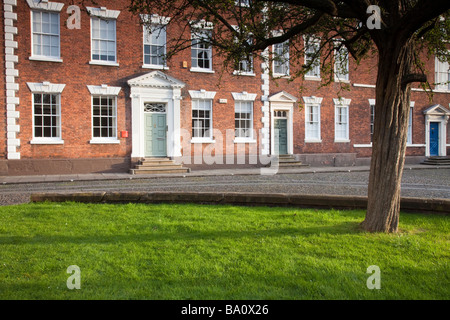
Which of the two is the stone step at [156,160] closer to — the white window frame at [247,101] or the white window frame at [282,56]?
the white window frame at [247,101]

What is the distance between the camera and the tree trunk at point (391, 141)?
19.8 ft

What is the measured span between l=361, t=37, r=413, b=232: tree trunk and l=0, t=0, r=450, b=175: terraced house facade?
8.77 meters

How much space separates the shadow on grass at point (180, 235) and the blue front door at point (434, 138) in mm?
25183

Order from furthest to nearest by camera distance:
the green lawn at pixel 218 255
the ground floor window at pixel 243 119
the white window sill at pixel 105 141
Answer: the ground floor window at pixel 243 119
the white window sill at pixel 105 141
the green lawn at pixel 218 255

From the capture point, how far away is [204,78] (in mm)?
20844

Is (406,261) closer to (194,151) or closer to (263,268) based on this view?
(263,268)

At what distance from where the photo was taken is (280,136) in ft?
76.9

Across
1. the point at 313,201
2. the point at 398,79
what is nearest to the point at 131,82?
A: the point at 313,201

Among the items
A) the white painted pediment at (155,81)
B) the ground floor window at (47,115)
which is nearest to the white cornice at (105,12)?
the white painted pediment at (155,81)

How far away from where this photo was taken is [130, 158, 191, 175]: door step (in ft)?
60.8

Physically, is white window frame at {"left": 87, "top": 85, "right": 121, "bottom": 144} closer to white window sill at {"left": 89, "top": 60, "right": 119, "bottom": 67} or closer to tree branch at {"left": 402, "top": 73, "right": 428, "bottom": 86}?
white window sill at {"left": 89, "top": 60, "right": 119, "bottom": 67}

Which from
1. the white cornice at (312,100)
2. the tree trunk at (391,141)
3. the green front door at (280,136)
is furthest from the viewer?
the white cornice at (312,100)

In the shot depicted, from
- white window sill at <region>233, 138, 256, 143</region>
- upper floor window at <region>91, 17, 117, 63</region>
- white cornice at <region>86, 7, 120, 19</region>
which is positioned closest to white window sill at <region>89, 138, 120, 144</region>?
upper floor window at <region>91, 17, 117, 63</region>

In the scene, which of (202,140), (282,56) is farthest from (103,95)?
(282,56)
